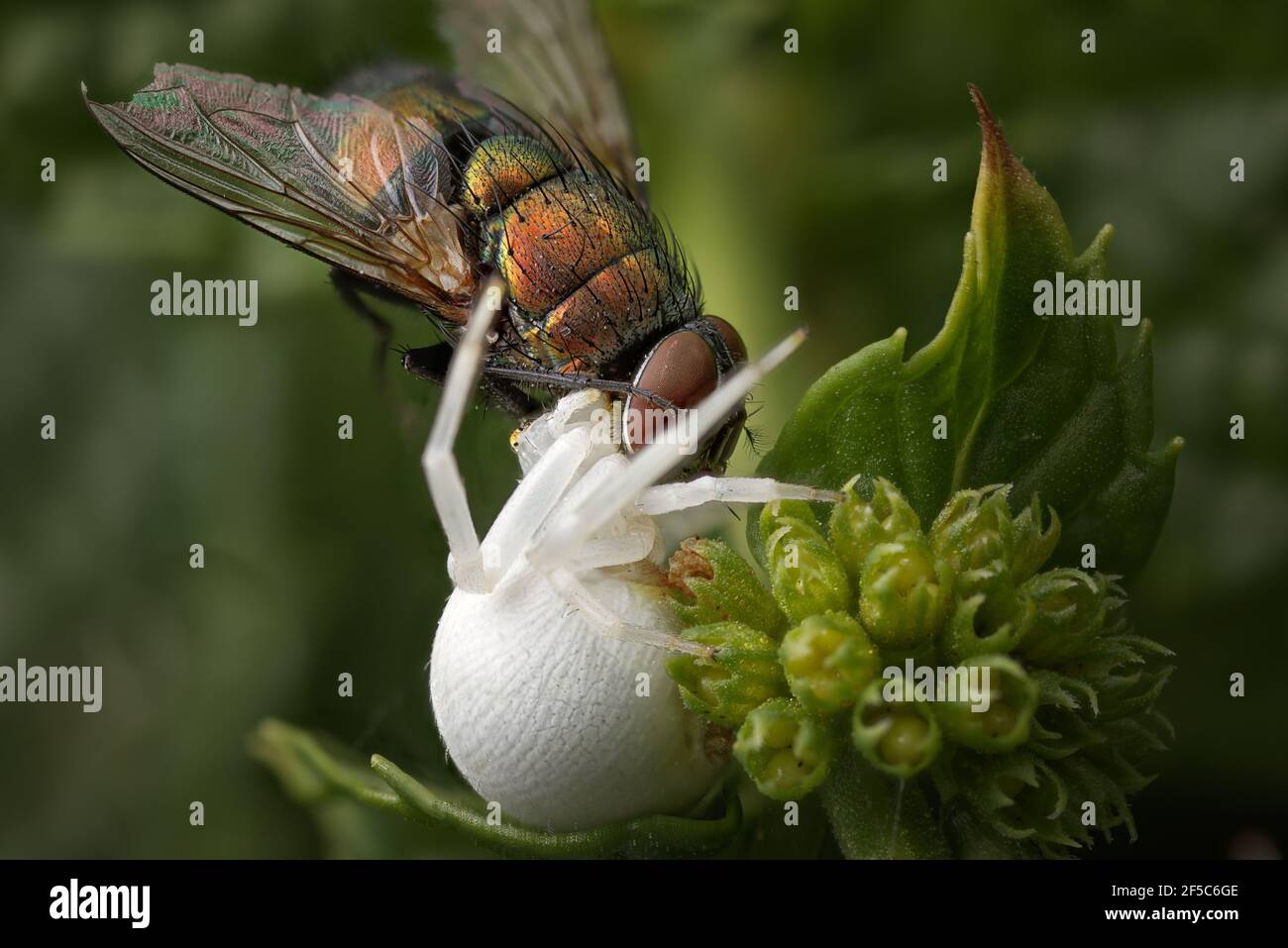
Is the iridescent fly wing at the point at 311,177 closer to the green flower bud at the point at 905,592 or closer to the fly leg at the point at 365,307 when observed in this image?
the fly leg at the point at 365,307

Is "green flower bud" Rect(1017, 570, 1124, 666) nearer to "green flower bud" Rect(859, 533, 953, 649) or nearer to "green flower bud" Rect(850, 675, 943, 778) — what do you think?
"green flower bud" Rect(859, 533, 953, 649)

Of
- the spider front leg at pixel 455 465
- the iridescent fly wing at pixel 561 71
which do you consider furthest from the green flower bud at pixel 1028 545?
the iridescent fly wing at pixel 561 71

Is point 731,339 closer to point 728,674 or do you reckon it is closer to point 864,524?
point 864,524

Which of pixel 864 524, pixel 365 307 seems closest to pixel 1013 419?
pixel 864 524

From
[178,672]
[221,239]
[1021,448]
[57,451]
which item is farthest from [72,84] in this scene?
[1021,448]

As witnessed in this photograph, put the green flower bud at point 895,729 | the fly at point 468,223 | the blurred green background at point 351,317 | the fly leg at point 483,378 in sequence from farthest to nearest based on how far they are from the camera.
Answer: the blurred green background at point 351,317, the fly leg at point 483,378, the fly at point 468,223, the green flower bud at point 895,729

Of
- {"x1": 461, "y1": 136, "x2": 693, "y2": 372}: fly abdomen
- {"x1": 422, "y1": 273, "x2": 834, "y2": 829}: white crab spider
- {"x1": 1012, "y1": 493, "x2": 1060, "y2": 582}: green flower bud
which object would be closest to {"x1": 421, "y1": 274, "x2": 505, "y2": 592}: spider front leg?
{"x1": 422, "y1": 273, "x2": 834, "y2": 829}: white crab spider
